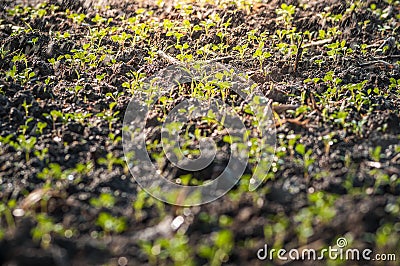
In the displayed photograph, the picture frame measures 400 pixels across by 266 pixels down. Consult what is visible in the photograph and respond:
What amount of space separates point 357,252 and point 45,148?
1718mm

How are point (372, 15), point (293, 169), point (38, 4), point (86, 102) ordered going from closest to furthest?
point (293, 169)
point (86, 102)
point (372, 15)
point (38, 4)

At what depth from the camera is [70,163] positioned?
335cm

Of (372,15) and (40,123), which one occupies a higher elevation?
(40,123)

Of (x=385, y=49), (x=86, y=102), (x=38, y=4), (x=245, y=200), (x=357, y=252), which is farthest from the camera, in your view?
(x=38, y=4)

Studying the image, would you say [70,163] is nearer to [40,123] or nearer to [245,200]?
[40,123]

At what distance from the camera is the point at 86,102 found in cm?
400

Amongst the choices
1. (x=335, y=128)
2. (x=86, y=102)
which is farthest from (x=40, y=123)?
(x=335, y=128)

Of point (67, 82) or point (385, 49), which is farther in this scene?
point (385, 49)

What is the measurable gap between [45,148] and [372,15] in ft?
10.1

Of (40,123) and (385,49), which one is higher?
(40,123)

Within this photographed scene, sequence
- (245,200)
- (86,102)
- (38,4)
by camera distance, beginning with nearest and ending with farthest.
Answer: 1. (245,200)
2. (86,102)
3. (38,4)

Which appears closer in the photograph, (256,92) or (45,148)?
(45,148)

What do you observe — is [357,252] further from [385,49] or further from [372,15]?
[372,15]

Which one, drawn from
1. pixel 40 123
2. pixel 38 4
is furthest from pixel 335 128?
pixel 38 4
